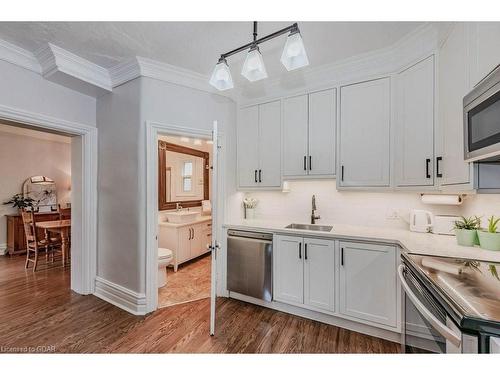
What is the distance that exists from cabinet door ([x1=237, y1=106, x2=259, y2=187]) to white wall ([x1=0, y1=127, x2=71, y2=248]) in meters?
4.91

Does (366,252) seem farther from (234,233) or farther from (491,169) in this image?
(234,233)

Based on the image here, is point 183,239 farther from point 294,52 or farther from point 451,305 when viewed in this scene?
point 451,305

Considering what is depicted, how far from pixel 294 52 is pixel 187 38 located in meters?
1.14

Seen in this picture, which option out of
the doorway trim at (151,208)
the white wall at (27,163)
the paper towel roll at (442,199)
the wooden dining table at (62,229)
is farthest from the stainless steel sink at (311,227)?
the white wall at (27,163)

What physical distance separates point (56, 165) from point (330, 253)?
6.42m

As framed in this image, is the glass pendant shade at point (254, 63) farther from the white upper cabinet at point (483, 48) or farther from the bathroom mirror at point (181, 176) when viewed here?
the bathroom mirror at point (181, 176)

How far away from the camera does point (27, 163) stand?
5215mm

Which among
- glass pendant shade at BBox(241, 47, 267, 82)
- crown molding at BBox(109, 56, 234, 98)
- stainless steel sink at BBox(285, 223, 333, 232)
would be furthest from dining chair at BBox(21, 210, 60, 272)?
glass pendant shade at BBox(241, 47, 267, 82)

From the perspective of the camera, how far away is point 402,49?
209cm

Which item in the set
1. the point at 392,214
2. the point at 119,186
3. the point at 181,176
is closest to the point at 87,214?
the point at 119,186

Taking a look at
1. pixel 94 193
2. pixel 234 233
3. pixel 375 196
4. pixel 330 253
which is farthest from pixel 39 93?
pixel 375 196

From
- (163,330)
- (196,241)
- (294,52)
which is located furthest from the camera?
(196,241)

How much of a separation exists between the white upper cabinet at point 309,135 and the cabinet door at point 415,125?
591 mm

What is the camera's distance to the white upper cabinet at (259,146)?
2834 millimetres
